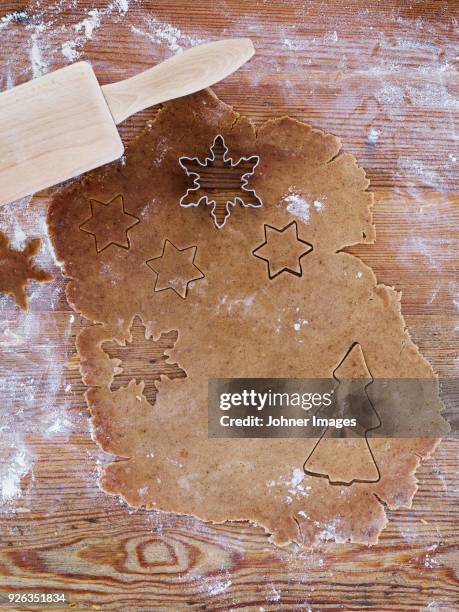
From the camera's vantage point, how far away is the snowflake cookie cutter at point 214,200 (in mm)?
1426

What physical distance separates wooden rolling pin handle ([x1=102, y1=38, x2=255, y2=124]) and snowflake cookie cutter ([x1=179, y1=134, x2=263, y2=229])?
0.61 feet

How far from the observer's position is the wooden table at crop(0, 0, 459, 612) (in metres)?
1.44

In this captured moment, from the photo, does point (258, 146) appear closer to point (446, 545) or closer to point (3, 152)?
point (3, 152)

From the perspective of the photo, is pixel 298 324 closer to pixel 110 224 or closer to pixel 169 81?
pixel 110 224

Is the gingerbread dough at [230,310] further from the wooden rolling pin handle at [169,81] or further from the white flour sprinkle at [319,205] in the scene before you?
the wooden rolling pin handle at [169,81]

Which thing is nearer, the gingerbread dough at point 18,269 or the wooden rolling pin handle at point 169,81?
the wooden rolling pin handle at point 169,81

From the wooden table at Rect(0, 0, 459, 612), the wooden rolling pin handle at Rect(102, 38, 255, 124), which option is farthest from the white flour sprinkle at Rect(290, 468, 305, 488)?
the wooden rolling pin handle at Rect(102, 38, 255, 124)

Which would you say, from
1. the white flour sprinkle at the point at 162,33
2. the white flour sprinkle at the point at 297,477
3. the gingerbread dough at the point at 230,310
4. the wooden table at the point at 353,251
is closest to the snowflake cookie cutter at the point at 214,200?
the gingerbread dough at the point at 230,310

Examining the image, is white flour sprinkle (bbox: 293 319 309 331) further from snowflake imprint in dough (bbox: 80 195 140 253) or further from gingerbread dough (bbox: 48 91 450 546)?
snowflake imprint in dough (bbox: 80 195 140 253)

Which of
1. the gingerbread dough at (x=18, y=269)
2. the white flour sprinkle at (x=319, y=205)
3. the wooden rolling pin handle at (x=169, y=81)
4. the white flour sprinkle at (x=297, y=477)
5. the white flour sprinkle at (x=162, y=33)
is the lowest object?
the white flour sprinkle at (x=297, y=477)

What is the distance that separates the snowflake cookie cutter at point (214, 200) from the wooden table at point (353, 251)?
5.4 inches

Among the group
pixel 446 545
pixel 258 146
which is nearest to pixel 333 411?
pixel 446 545

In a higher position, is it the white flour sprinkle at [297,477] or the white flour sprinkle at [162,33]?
the white flour sprinkle at [162,33]

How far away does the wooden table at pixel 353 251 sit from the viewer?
1.44 m
